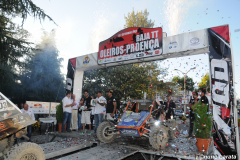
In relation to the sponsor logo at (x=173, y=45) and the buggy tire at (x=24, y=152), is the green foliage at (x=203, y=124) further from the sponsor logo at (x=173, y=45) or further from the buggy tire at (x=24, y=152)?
the buggy tire at (x=24, y=152)

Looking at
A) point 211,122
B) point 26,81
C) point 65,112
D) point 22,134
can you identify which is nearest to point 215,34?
point 211,122

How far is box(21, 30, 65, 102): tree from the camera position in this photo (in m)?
18.6

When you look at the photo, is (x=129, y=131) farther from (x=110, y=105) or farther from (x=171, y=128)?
(x=171, y=128)

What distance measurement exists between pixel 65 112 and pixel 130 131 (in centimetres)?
407

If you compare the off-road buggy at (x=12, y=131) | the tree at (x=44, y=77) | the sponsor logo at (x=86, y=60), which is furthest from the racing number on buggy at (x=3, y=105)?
the tree at (x=44, y=77)

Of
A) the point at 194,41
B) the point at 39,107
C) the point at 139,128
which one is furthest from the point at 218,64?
the point at 39,107

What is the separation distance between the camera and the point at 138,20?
71.4 feet

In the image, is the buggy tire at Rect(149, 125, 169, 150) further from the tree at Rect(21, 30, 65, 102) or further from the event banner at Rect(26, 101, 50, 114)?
the tree at Rect(21, 30, 65, 102)

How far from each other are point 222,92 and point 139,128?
2882mm

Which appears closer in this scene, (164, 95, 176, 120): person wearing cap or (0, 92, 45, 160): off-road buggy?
(0, 92, 45, 160): off-road buggy

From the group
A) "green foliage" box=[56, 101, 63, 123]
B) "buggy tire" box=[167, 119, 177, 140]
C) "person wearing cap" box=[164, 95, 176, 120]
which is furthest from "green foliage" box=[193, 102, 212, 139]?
"green foliage" box=[56, 101, 63, 123]

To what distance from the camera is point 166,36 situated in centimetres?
708

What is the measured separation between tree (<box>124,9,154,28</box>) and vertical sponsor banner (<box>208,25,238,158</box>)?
16707 mm

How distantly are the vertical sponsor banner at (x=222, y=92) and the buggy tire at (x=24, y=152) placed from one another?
16.3 feet
